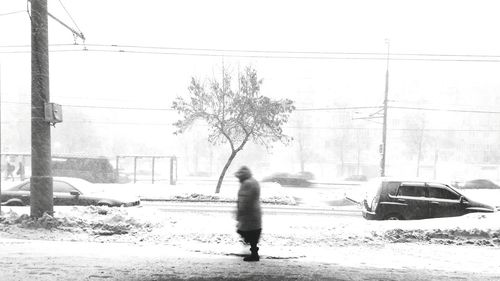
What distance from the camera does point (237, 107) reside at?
1964cm

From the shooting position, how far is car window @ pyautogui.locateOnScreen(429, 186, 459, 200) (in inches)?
452

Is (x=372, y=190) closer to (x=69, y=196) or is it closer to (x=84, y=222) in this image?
(x=84, y=222)

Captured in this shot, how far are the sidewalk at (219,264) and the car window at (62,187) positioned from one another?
501 centimetres

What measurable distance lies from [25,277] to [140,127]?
63.1 m

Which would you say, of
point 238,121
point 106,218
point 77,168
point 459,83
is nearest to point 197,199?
point 238,121

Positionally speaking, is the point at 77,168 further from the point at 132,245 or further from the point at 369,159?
the point at 369,159

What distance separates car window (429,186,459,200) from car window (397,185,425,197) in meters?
0.28

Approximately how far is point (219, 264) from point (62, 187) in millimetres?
8425

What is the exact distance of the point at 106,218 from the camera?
31.6 feet

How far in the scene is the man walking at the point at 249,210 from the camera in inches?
247

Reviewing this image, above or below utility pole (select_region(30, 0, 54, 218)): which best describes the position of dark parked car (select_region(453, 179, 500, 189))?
below

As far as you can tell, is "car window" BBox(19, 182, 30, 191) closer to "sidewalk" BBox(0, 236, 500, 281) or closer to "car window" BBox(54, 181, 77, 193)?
"car window" BBox(54, 181, 77, 193)

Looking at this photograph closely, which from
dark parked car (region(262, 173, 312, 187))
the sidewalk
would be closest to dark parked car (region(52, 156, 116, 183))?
dark parked car (region(262, 173, 312, 187))

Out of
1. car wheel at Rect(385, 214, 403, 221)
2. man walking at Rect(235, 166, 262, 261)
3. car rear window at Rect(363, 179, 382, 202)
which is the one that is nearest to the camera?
man walking at Rect(235, 166, 262, 261)
